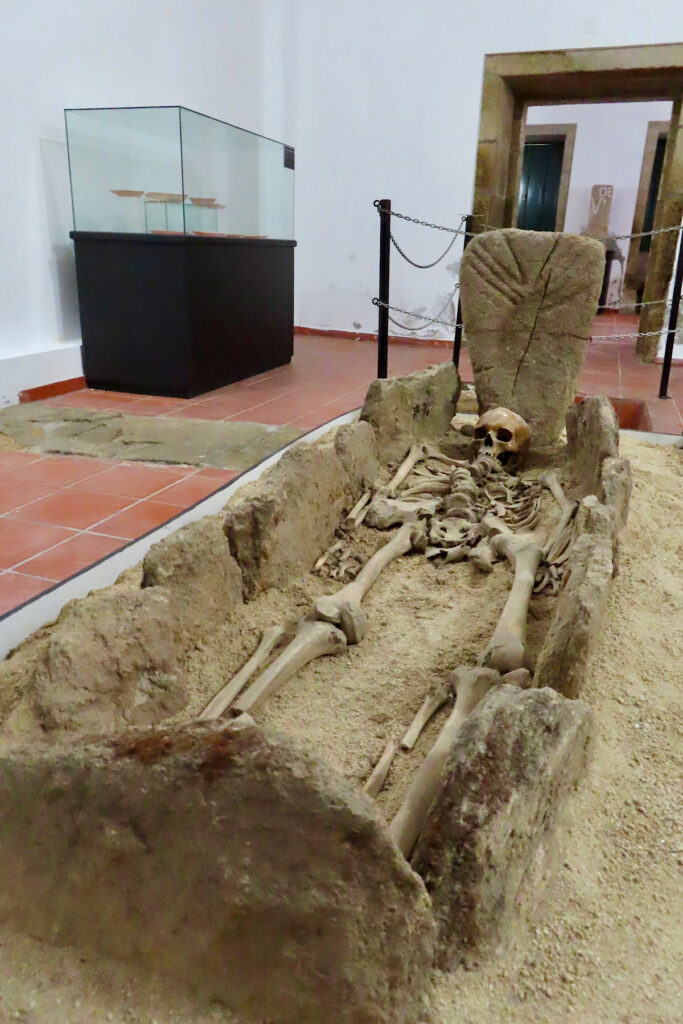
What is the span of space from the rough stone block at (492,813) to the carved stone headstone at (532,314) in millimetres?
2926

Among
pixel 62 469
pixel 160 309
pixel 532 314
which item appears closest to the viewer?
pixel 62 469

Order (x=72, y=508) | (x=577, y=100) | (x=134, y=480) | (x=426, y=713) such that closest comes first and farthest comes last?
(x=426, y=713) < (x=72, y=508) < (x=134, y=480) < (x=577, y=100)

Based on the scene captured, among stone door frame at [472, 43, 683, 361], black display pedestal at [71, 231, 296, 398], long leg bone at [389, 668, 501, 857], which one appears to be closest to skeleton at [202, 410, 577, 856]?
long leg bone at [389, 668, 501, 857]

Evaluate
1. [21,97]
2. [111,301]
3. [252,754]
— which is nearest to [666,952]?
[252,754]

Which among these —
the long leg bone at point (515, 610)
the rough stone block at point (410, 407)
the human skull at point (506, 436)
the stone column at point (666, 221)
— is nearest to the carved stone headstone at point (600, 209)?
the stone column at point (666, 221)

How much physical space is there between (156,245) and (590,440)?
10.6ft

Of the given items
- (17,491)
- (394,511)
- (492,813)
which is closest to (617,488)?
(394,511)

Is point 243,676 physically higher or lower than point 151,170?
lower

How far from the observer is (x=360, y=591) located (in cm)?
243

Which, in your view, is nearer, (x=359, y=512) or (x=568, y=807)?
(x=568, y=807)

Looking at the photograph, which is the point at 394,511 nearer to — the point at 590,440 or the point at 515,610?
the point at 515,610

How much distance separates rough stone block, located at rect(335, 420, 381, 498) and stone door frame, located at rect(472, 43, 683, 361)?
3575 millimetres

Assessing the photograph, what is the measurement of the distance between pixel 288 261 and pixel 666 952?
6166 mm

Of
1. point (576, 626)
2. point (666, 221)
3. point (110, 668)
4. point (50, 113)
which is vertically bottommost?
point (110, 668)
